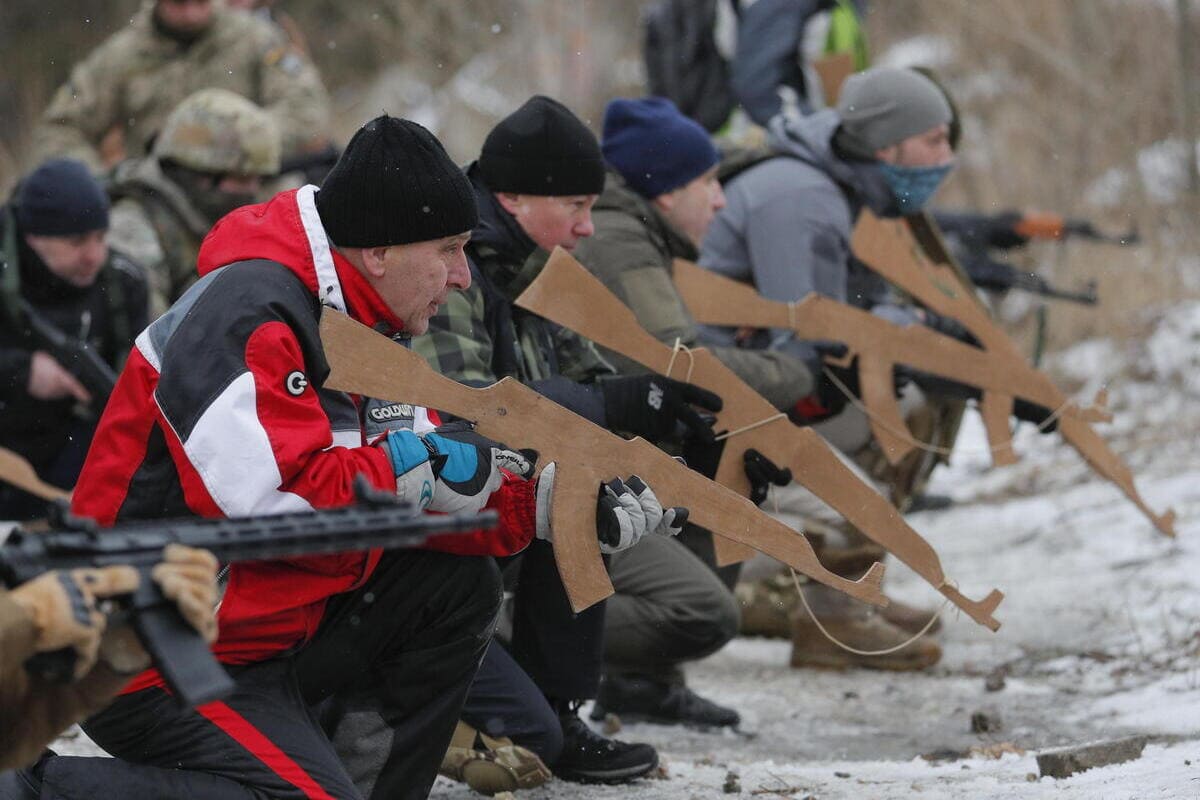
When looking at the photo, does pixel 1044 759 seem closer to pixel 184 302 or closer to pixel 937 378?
pixel 937 378

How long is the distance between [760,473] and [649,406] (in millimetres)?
361

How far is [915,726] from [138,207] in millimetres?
3670

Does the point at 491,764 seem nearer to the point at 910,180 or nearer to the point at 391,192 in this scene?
the point at 391,192

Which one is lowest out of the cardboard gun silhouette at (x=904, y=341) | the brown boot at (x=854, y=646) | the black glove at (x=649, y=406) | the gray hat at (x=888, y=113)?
the black glove at (x=649, y=406)

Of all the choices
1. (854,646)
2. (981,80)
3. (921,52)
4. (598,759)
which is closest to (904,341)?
(854,646)

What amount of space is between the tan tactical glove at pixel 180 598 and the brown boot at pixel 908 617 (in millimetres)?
3643

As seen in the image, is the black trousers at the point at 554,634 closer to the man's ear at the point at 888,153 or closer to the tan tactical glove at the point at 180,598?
the tan tactical glove at the point at 180,598

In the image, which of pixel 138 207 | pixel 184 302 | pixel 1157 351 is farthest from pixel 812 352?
pixel 1157 351

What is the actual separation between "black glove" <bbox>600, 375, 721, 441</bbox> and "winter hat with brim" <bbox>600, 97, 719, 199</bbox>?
0.98 m

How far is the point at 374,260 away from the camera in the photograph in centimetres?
302

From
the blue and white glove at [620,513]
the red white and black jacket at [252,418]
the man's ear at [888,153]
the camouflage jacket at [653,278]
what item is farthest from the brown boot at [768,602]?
the red white and black jacket at [252,418]

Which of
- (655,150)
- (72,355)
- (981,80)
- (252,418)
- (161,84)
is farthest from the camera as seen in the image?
(981,80)

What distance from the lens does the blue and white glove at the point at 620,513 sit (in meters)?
3.22

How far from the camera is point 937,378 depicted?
494 centimetres
